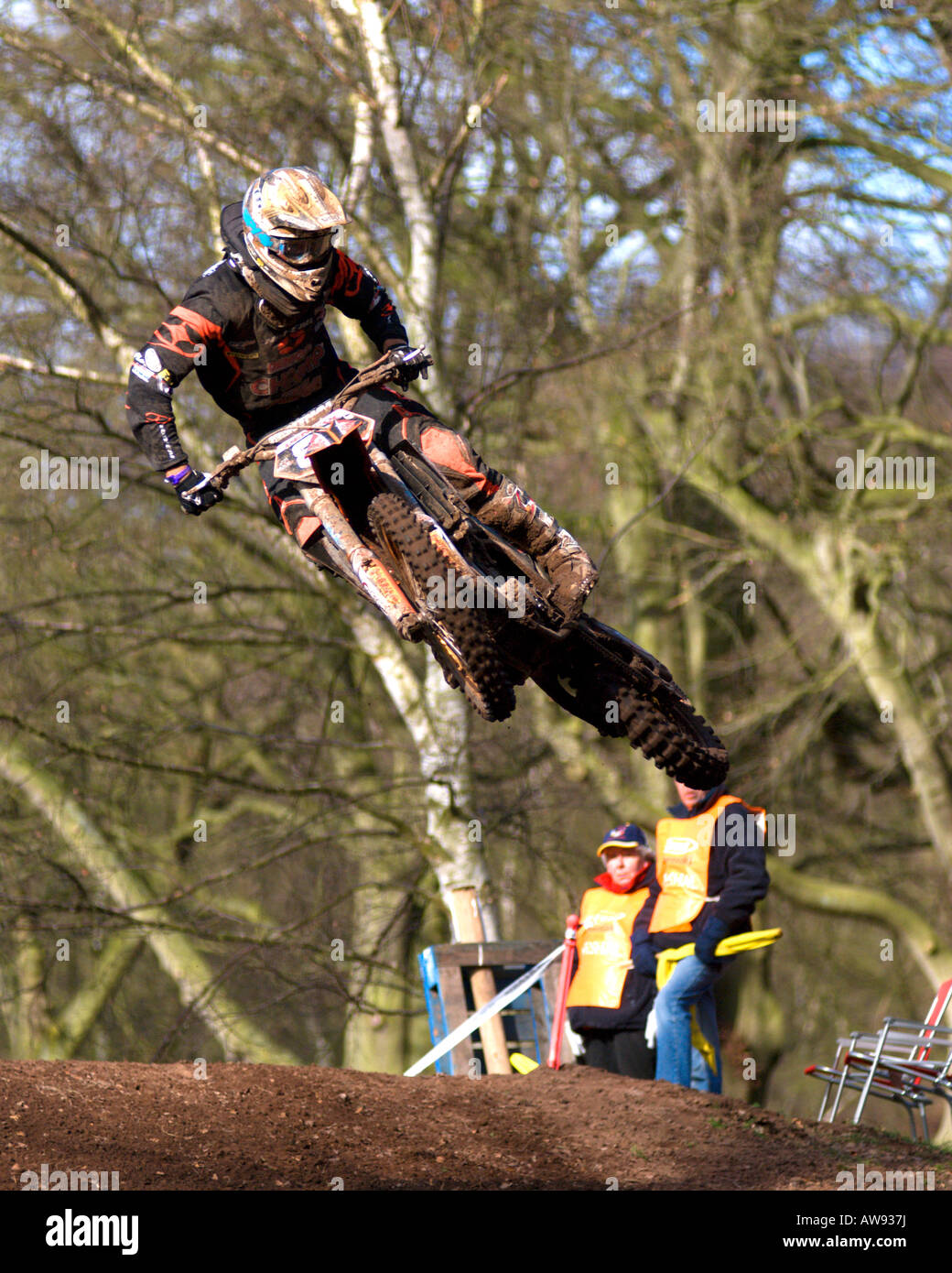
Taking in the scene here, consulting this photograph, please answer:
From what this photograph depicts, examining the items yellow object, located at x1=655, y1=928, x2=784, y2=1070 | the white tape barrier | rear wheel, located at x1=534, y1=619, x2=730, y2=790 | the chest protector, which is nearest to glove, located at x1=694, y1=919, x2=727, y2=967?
yellow object, located at x1=655, y1=928, x2=784, y2=1070

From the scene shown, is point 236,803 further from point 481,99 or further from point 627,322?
point 481,99

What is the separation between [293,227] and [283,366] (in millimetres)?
662

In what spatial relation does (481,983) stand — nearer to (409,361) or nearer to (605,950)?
(605,950)

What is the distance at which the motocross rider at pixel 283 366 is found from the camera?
5422 mm

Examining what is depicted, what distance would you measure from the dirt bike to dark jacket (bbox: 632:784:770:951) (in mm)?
1178

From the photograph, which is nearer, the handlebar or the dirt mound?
the dirt mound

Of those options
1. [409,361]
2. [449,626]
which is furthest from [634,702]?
[409,361]

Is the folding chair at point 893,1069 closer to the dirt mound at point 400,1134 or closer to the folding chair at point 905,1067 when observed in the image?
the folding chair at point 905,1067

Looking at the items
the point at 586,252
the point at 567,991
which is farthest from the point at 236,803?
the point at 567,991

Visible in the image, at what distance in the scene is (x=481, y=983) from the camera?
8539 millimetres

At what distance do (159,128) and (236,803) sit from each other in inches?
332

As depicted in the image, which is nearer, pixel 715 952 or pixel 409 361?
pixel 409 361

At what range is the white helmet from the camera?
534cm

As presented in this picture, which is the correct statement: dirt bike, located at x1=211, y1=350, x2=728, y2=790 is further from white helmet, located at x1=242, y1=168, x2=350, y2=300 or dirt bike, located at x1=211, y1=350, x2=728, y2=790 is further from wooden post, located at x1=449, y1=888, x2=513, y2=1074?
wooden post, located at x1=449, y1=888, x2=513, y2=1074
